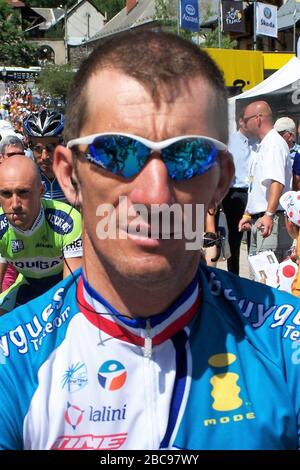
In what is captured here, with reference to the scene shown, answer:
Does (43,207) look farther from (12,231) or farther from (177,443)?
(177,443)

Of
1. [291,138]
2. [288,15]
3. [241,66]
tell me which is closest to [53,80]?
[288,15]

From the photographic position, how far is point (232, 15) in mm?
29297

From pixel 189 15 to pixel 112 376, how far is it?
22410 millimetres

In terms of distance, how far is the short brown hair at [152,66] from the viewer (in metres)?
1.53

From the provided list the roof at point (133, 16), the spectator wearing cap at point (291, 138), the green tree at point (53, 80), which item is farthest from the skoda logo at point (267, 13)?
the roof at point (133, 16)

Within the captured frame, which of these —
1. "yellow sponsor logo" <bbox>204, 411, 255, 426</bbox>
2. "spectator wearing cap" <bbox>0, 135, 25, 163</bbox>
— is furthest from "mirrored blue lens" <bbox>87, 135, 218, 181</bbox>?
"spectator wearing cap" <bbox>0, 135, 25, 163</bbox>

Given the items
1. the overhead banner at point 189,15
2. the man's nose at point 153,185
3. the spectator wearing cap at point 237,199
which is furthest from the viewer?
the overhead banner at point 189,15

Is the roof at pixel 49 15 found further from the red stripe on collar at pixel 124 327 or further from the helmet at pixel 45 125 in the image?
the red stripe on collar at pixel 124 327

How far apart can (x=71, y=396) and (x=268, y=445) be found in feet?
1.67

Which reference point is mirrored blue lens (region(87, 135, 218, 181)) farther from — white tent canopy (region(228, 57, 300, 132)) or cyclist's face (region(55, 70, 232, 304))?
white tent canopy (region(228, 57, 300, 132))

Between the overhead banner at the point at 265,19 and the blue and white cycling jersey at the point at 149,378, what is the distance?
2544 centimetres

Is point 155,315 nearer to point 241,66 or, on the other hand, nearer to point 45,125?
point 45,125

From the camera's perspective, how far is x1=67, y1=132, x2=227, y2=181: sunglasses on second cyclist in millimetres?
1500

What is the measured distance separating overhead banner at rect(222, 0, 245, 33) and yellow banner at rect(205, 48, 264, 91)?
13.3m
